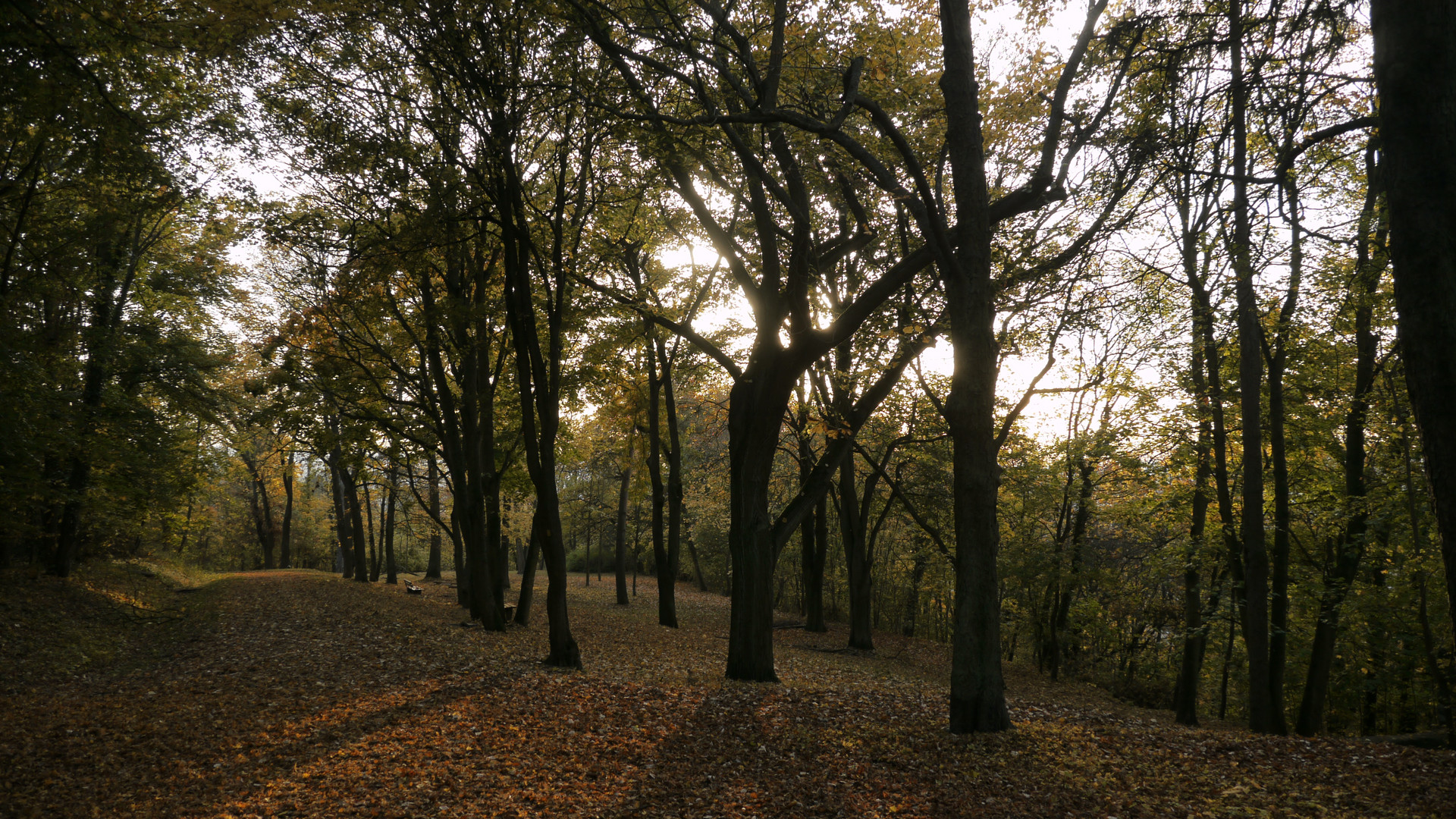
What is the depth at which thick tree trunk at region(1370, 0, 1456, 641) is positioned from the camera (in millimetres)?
3455

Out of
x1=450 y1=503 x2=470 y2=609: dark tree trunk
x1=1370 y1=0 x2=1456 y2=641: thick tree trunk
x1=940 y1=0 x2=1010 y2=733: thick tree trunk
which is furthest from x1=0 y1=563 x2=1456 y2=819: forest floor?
x1=450 y1=503 x2=470 y2=609: dark tree trunk

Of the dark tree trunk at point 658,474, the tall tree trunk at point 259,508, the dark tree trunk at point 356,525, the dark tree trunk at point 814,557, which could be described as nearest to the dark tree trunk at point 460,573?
the dark tree trunk at point 356,525

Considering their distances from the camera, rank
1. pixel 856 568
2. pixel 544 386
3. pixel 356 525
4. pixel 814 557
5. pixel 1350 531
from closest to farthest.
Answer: pixel 544 386 → pixel 1350 531 → pixel 856 568 → pixel 814 557 → pixel 356 525

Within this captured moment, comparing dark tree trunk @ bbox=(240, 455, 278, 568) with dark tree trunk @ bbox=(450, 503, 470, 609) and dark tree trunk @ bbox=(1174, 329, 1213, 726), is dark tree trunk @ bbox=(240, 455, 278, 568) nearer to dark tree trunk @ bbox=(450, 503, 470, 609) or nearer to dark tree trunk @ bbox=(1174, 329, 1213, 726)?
dark tree trunk @ bbox=(450, 503, 470, 609)

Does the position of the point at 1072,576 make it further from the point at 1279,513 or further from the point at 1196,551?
the point at 1279,513

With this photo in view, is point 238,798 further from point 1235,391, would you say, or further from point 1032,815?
point 1235,391

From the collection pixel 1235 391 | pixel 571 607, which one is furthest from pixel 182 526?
pixel 1235 391

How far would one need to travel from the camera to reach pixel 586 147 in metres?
10.4

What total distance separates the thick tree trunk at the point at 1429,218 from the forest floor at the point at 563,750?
10.5 feet

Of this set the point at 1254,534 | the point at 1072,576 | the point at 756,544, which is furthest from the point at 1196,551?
the point at 756,544

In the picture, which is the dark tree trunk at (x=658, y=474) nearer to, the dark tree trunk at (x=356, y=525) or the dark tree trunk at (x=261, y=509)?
the dark tree trunk at (x=356, y=525)

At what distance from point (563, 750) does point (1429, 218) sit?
24.1 feet

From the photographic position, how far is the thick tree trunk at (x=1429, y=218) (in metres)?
3.46

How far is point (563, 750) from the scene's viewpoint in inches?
251
